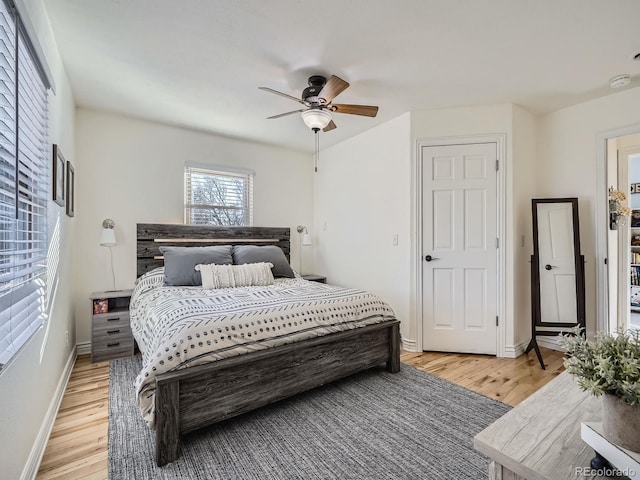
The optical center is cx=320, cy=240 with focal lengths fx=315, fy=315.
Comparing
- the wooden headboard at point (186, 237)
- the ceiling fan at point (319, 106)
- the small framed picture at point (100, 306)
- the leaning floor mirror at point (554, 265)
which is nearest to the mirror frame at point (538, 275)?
the leaning floor mirror at point (554, 265)

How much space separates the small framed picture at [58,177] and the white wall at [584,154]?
4435 mm

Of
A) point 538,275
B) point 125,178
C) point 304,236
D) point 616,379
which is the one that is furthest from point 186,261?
point 538,275

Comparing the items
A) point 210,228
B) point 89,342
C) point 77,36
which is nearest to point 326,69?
point 77,36

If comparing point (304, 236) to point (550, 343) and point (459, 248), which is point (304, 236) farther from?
point (550, 343)

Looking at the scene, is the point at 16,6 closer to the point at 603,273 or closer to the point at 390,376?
the point at 390,376

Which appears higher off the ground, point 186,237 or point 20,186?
point 20,186

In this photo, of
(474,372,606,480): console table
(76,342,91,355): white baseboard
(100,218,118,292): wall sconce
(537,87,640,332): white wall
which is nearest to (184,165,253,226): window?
(100,218,118,292): wall sconce

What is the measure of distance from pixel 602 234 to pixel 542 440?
2.96 metres

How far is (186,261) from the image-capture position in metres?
3.25

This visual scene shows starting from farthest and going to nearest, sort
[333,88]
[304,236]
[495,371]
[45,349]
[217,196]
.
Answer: [304,236]
[217,196]
[495,371]
[333,88]
[45,349]

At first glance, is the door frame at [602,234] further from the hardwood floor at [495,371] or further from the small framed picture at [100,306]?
the small framed picture at [100,306]

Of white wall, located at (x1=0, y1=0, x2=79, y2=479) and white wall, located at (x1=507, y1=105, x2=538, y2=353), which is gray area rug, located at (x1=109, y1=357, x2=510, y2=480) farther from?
white wall, located at (x1=507, y1=105, x2=538, y2=353)

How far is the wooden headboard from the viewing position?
11.8ft

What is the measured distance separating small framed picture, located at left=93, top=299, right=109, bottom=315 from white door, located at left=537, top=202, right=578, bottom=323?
4303 millimetres
